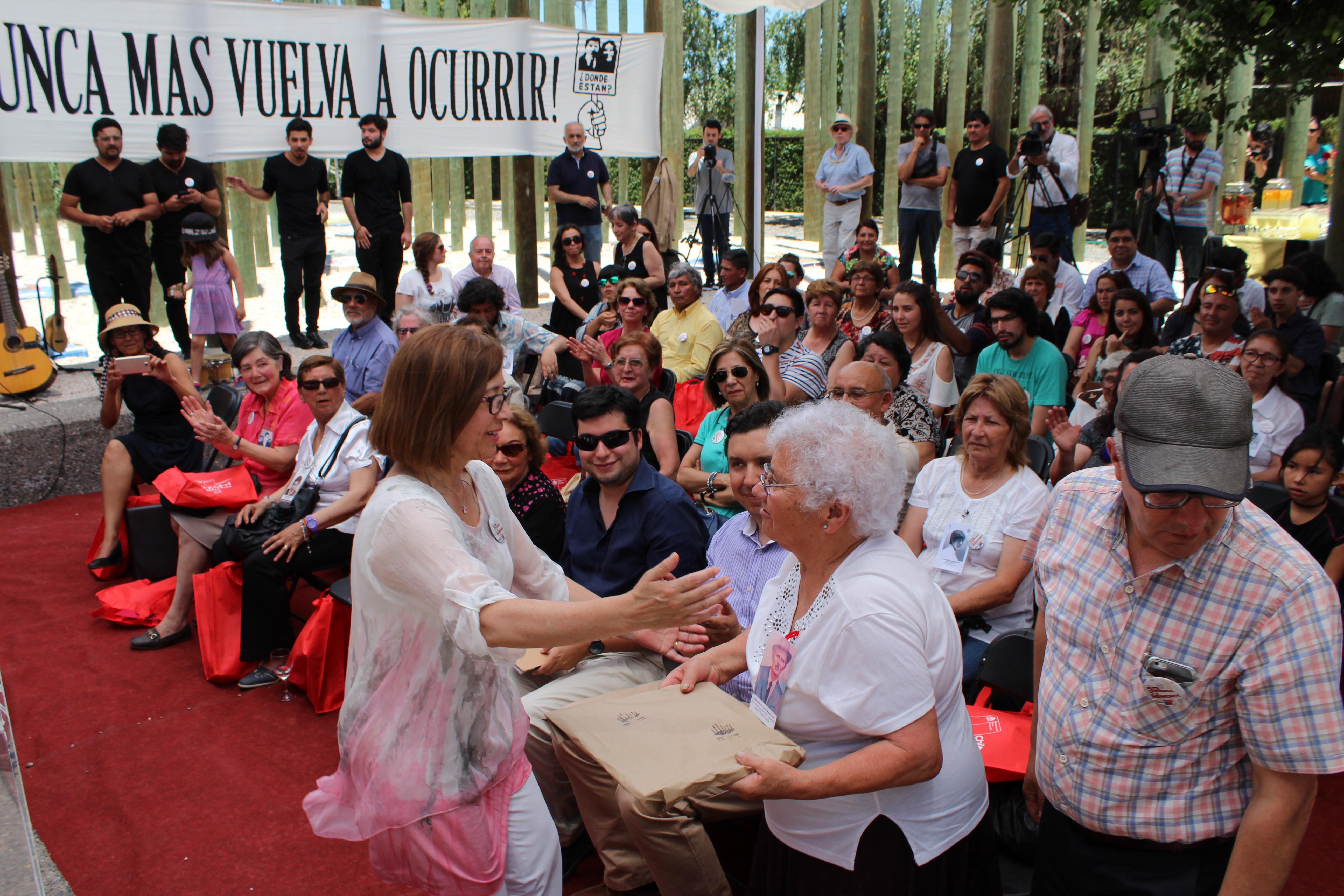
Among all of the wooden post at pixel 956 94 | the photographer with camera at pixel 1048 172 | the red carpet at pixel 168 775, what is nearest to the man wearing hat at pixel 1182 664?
the red carpet at pixel 168 775

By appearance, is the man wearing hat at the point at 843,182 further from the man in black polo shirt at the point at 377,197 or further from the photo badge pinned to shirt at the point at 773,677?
the photo badge pinned to shirt at the point at 773,677

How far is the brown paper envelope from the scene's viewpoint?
1.90 metres

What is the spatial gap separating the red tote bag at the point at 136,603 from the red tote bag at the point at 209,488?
45cm

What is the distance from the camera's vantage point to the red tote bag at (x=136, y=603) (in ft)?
15.7

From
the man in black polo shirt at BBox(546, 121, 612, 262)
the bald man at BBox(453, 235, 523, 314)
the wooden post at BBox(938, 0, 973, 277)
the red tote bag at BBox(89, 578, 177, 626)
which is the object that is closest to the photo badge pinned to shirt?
the red tote bag at BBox(89, 578, 177, 626)

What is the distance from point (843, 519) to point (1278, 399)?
3648mm

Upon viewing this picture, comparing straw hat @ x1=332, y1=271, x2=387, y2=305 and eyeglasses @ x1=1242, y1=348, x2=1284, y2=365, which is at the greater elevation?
straw hat @ x1=332, y1=271, x2=387, y2=305

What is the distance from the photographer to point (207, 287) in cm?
767

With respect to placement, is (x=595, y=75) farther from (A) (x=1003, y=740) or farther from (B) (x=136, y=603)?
(A) (x=1003, y=740)

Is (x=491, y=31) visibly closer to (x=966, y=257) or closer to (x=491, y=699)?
(x=966, y=257)

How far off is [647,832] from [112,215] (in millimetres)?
6942

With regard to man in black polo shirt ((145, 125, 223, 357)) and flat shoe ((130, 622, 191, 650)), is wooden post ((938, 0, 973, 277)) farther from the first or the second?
flat shoe ((130, 622, 191, 650))

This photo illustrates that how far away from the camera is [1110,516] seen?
72.4 inches

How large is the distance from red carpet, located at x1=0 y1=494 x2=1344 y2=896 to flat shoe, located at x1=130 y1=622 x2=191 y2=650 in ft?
0.12
